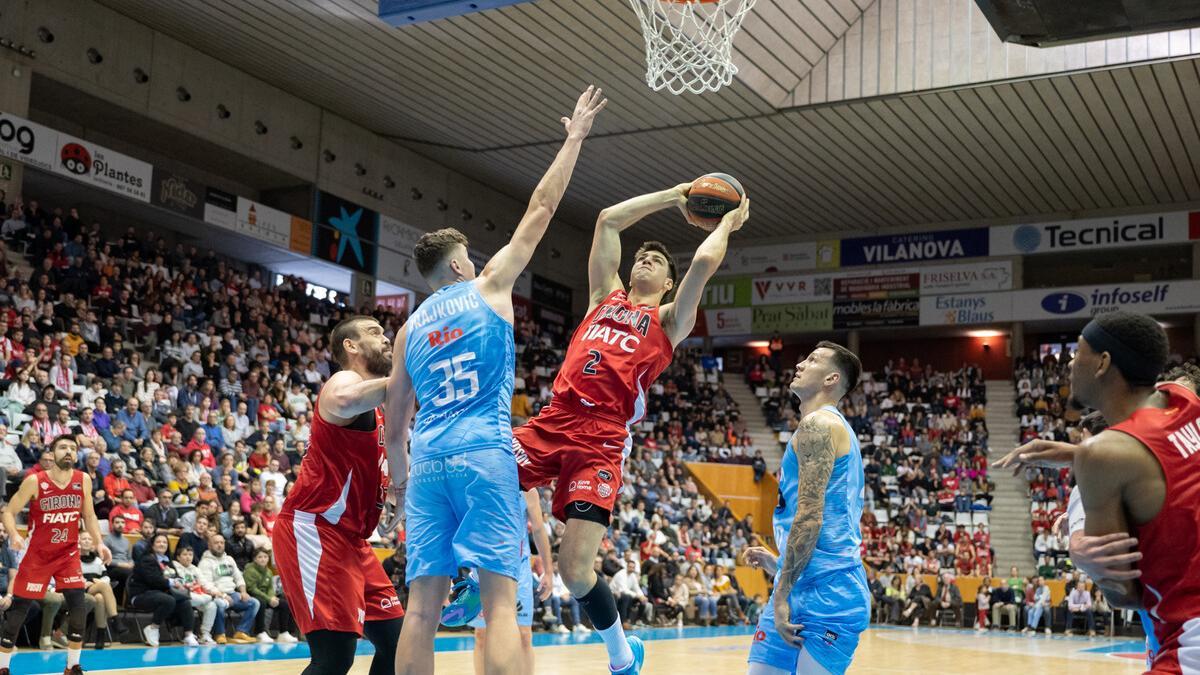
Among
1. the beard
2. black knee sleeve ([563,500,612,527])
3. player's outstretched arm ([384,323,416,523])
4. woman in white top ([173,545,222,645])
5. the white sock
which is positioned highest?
the beard

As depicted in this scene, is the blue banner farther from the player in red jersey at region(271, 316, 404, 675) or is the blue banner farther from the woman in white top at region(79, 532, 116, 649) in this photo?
the player in red jersey at region(271, 316, 404, 675)

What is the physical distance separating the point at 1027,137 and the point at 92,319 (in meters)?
→ 18.4

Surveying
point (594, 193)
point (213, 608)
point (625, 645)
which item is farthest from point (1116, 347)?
point (594, 193)

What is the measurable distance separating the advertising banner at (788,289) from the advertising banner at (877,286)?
413mm

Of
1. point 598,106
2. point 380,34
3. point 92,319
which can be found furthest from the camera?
point 380,34

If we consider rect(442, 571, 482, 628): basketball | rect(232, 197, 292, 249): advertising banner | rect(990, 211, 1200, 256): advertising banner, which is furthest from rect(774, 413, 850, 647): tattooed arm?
rect(990, 211, 1200, 256): advertising banner

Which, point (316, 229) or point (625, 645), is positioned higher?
point (316, 229)

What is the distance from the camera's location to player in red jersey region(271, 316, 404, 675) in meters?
4.49

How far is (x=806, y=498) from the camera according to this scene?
4.69 m

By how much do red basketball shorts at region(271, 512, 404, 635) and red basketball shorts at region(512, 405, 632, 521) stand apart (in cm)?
86

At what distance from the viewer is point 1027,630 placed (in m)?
22.1

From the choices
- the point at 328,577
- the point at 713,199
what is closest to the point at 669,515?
the point at 713,199

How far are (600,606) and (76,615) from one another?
16.8ft

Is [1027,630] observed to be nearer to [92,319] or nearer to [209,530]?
[209,530]
